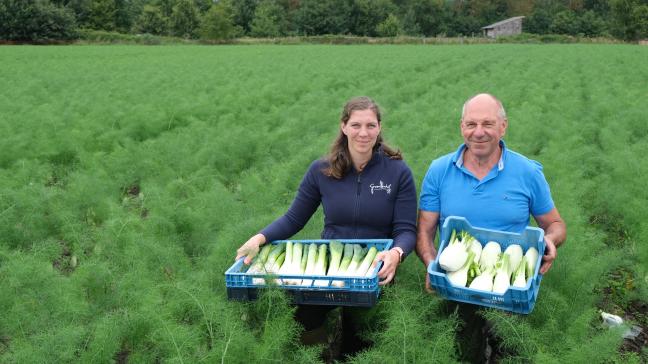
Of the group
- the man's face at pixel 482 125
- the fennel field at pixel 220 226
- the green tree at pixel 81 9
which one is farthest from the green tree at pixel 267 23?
the man's face at pixel 482 125

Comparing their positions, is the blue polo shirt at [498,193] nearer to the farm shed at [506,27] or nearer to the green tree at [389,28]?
the green tree at [389,28]

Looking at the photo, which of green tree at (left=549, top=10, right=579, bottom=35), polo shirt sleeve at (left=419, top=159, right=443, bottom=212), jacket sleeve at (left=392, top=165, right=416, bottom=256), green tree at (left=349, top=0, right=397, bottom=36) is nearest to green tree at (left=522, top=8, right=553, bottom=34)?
green tree at (left=549, top=10, right=579, bottom=35)

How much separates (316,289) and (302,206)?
0.92 meters

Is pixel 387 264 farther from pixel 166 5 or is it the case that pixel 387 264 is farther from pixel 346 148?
pixel 166 5

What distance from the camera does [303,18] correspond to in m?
77.2

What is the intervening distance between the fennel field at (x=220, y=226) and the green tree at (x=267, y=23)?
64122 millimetres

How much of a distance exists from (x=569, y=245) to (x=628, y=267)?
919mm

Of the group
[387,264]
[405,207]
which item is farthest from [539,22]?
[387,264]

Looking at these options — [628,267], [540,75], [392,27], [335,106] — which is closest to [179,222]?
[628,267]

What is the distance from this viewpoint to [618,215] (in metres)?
6.09

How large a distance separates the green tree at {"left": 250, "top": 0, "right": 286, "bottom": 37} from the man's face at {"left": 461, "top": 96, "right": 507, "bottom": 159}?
7389 cm

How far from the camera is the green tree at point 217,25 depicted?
68.2 metres

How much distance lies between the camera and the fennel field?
136 inches

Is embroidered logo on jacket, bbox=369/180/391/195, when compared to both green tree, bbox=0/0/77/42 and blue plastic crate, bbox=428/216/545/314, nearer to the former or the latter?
blue plastic crate, bbox=428/216/545/314
